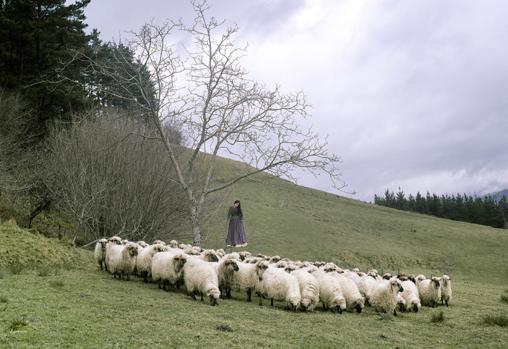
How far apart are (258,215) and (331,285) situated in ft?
109

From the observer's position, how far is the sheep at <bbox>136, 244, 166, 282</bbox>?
15008mm

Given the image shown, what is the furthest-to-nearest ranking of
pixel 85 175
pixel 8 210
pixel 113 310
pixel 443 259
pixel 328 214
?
1. pixel 328 214
2. pixel 443 259
3. pixel 8 210
4. pixel 85 175
5. pixel 113 310

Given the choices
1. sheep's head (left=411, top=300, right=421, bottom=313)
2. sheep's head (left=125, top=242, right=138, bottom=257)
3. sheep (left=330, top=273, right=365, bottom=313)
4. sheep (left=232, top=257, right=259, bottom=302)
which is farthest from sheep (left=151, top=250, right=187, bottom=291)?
sheep's head (left=411, top=300, right=421, bottom=313)

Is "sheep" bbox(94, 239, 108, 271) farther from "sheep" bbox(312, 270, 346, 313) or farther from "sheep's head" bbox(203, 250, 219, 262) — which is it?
"sheep" bbox(312, 270, 346, 313)

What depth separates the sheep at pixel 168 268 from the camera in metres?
13.6

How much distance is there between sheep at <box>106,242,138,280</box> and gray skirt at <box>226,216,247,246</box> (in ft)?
32.0

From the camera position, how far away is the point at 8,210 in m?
25.2

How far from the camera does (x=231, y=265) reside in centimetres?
1373

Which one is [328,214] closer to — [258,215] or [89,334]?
[258,215]

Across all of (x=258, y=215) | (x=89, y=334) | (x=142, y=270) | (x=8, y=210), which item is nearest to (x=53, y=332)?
(x=89, y=334)

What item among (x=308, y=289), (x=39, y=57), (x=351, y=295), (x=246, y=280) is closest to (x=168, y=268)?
(x=246, y=280)

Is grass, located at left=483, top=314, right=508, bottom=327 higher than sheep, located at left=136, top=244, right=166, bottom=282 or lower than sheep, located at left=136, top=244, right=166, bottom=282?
lower

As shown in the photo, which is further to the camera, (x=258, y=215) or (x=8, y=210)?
(x=258, y=215)

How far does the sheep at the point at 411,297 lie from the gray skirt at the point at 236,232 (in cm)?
1088
